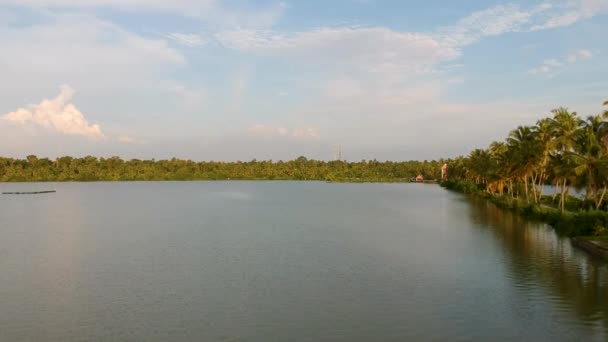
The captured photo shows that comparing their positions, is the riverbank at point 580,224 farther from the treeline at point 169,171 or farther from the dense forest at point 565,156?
the treeline at point 169,171

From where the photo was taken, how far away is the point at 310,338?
15.9 metres

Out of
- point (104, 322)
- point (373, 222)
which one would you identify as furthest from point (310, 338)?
point (373, 222)

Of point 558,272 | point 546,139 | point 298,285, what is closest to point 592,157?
point 546,139

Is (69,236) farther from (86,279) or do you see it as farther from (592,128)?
(592,128)

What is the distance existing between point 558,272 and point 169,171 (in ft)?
574

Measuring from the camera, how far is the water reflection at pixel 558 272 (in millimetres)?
18828

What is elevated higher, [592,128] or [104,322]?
[592,128]

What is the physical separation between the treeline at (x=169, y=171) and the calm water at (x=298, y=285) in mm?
136146

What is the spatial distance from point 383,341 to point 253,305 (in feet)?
18.8

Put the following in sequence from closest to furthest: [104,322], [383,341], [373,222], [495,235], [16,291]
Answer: [383,341]
[104,322]
[16,291]
[495,235]
[373,222]

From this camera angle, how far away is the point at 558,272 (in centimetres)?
2467

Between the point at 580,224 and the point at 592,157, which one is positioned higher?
the point at 592,157

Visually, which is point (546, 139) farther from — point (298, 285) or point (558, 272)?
point (298, 285)

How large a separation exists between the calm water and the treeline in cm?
13615
